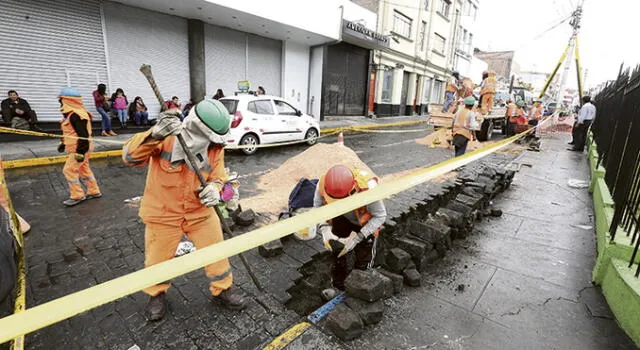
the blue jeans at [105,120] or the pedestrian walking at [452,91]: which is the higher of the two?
the pedestrian walking at [452,91]

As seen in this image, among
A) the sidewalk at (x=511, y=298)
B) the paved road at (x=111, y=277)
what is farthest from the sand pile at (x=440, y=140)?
the paved road at (x=111, y=277)

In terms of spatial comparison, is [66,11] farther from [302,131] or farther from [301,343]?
[301,343]

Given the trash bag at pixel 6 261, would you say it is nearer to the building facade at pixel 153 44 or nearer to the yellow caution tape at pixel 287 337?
the yellow caution tape at pixel 287 337

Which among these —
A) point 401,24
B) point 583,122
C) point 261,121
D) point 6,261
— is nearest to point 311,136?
point 261,121

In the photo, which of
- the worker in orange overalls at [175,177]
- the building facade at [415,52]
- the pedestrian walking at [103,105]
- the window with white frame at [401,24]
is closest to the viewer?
the worker in orange overalls at [175,177]

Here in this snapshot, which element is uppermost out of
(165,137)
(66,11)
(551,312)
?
(66,11)

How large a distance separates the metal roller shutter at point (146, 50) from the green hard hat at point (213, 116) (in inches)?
402

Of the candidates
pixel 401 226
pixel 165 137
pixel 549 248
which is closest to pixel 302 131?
pixel 401 226

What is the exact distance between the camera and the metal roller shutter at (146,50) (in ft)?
33.1

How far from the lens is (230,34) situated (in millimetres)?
13078

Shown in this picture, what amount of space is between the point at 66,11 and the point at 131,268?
9866 mm

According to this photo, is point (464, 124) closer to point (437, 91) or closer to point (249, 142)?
point (249, 142)

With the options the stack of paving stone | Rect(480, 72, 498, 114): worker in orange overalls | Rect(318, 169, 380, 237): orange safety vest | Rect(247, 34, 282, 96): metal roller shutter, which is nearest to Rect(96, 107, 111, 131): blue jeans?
Rect(247, 34, 282, 96): metal roller shutter

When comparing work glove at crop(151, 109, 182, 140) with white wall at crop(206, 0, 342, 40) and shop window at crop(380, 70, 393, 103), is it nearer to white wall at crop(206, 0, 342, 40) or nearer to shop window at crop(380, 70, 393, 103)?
white wall at crop(206, 0, 342, 40)
